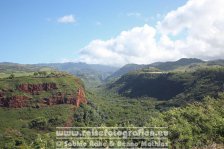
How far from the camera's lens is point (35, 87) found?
7254 inches

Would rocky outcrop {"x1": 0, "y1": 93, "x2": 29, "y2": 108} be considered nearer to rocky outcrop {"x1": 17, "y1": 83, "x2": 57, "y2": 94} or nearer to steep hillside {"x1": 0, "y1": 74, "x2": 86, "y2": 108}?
steep hillside {"x1": 0, "y1": 74, "x2": 86, "y2": 108}

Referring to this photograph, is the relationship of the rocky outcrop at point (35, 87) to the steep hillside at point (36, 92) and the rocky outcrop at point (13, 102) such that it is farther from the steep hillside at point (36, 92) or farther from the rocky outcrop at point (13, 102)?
the rocky outcrop at point (13, 102)

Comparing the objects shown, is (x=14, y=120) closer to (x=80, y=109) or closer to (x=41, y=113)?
(x=41, y=113)

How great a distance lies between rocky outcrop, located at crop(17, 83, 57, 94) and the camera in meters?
180

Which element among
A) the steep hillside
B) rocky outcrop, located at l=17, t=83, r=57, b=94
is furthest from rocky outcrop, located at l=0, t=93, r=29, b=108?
rocky outcrop, located at l=17, t=83, r=57, b=94

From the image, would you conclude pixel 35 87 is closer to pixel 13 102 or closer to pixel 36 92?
pixel 36 92

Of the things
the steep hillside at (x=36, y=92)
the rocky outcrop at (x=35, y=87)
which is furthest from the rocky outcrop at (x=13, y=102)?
the rocky outcrop at (x=35, y=87)

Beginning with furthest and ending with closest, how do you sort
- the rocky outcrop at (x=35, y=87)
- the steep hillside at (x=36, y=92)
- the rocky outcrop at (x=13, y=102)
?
the rocky outcrop at (x=35, y=87) < the steep hillside at (x=36, y=92) < the rocky outcrop at (x=13, y=102)

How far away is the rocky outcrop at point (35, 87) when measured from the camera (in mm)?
180250

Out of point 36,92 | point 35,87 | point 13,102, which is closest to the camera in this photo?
point 13,102

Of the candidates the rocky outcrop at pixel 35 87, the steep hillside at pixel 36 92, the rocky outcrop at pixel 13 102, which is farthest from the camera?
the rocky outcrop at pixel 35 87

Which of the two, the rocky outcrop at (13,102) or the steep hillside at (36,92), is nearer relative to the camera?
the rocky outcrop at (13,102)

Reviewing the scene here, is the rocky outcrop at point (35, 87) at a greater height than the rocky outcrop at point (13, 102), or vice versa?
the rocky outcrop at point (35, 87)

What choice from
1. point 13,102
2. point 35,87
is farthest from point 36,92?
point 13,102
